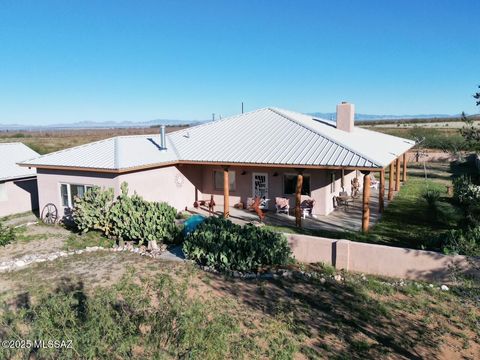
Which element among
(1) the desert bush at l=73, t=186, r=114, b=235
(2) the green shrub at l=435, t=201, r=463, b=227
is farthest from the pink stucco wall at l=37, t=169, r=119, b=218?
(2) the green shrub at l=435, t=201, r=463, b=227

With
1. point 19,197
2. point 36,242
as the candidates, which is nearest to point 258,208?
point 36,242

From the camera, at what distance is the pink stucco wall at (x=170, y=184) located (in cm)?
1630

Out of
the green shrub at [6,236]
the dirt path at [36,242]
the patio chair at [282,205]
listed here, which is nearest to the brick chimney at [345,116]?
the patio chair at [282,205]

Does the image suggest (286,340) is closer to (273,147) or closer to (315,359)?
(315,359)

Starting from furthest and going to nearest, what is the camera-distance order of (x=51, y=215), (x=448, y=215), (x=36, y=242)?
(x=51, y=215), (x=448, y=215), (x=36, y=242)

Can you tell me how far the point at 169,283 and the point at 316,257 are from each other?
4.41m

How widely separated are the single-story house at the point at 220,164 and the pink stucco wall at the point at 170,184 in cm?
4

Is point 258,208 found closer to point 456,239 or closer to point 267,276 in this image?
point 267,276

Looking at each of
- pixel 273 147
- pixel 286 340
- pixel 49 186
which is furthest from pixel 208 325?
pixel 49 186

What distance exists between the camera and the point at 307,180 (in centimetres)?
1777

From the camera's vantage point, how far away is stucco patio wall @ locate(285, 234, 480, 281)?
10.1 metres

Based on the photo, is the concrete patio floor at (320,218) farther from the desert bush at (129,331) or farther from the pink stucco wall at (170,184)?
the desert bush at (129,331)

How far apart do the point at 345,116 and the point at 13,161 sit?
1826cm

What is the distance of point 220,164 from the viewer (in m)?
16.6
